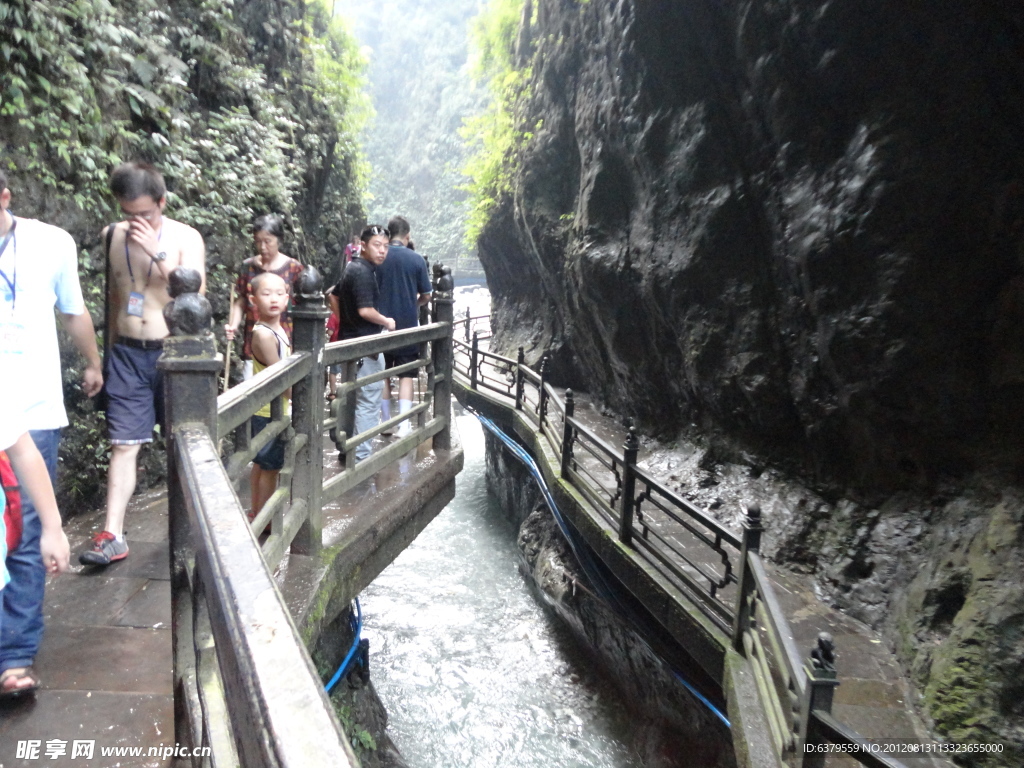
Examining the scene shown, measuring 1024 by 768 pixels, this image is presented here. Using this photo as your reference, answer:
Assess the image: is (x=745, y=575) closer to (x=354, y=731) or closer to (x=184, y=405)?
(x=354, y=731)

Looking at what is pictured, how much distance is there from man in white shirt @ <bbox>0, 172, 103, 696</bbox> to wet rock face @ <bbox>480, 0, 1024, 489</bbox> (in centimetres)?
543

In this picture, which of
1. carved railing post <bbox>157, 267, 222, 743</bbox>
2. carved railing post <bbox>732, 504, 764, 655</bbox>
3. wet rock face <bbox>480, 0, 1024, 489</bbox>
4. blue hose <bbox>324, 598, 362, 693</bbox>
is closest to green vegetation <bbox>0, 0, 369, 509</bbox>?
blue hose <bbox>324, 598, 362, 693</bbox>

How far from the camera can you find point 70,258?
259 centimetres

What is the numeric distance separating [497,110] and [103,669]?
15875 millimetres

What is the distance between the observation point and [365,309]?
5242 mm

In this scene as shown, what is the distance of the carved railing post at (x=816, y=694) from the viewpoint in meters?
3.07

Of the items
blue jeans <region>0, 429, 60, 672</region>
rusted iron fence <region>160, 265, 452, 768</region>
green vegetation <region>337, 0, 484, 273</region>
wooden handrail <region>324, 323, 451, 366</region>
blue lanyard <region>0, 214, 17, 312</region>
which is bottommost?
blue jeans <region>0, 429, 60, 672</region>

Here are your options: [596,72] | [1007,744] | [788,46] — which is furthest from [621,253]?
[1007,744]

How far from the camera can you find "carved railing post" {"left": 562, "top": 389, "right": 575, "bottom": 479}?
25.7 feet

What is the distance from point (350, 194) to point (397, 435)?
36.2 feet

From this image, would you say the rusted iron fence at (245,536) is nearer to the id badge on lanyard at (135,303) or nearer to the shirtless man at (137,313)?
the shirtless man at (137,313)

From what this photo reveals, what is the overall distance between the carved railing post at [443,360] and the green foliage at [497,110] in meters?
8.89

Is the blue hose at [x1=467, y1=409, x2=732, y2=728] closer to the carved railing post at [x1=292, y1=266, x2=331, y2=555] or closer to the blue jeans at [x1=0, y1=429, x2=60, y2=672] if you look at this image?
the carved railing post at [x1=292, y1=266, x2=331, y2=555]

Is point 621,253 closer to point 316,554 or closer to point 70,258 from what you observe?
point 316,554
